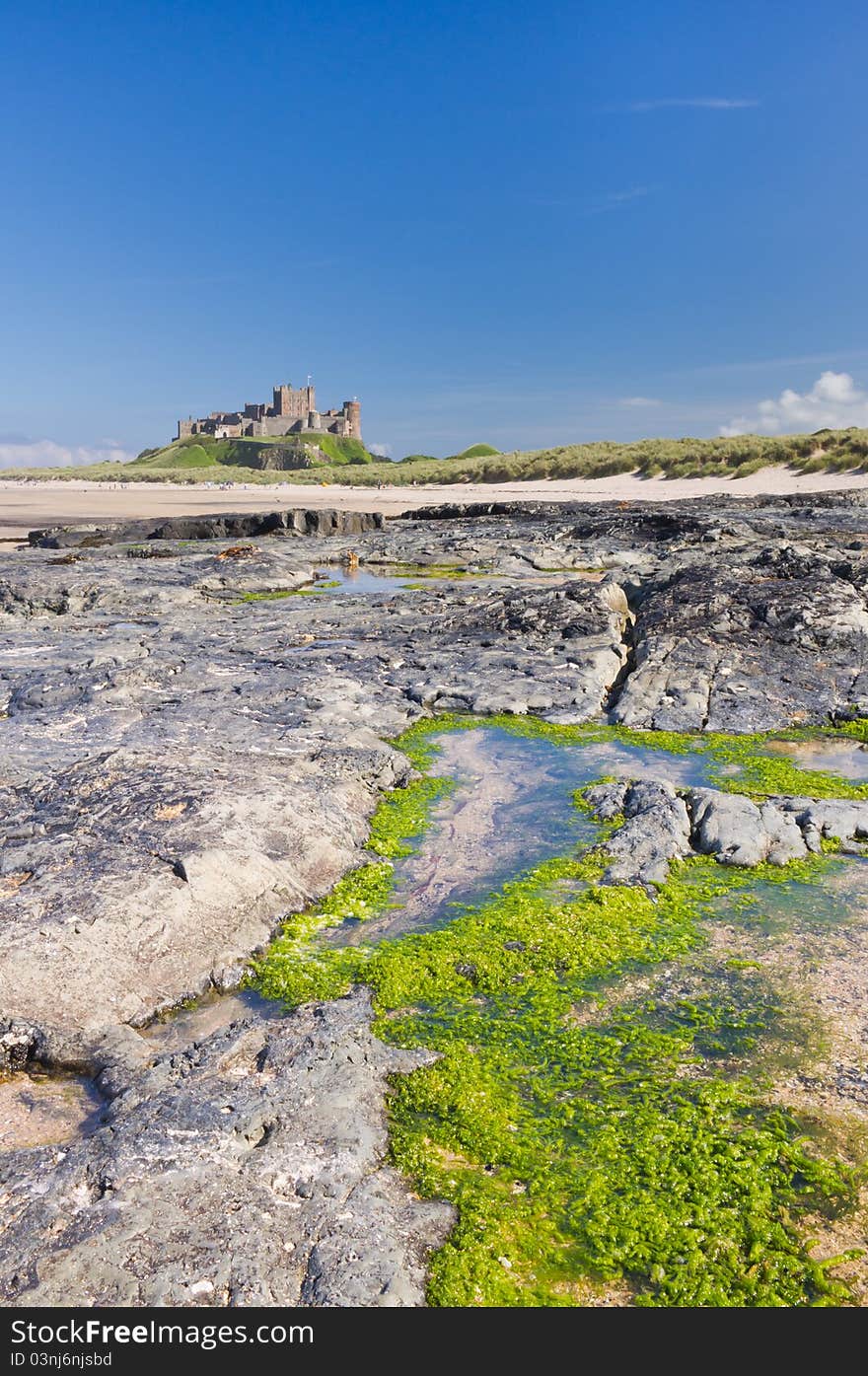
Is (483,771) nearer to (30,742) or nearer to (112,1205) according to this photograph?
(30,742)

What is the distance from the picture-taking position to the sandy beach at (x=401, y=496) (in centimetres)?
4044

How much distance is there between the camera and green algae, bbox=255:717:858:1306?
338cm

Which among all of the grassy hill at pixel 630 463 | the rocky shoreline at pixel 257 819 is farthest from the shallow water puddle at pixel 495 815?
the grassy hill at pixel 630 463

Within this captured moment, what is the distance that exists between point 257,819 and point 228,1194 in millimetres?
3300

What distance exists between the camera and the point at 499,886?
6590 mm

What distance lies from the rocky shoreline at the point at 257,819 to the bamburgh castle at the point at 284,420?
15270cm

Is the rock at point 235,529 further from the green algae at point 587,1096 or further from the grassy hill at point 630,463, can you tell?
the green algae at point 587,1096

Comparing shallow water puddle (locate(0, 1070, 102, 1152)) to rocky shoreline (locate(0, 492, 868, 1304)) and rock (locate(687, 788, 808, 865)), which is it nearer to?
rocky shoreline (locate(0, 492, 868, 1304))

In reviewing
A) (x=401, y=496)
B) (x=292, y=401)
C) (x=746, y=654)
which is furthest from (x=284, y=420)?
(x=746, y=654)

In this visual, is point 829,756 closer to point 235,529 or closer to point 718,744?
point 718,744

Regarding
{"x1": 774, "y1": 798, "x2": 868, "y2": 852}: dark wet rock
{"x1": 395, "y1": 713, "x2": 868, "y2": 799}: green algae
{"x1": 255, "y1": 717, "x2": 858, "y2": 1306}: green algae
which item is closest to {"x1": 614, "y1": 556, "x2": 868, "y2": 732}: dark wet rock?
{"x1": 395, "y1": 713, "x2": 868, "y2": 799}: green algae

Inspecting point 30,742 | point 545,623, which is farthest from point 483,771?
point 545,623

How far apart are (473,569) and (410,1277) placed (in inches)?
770

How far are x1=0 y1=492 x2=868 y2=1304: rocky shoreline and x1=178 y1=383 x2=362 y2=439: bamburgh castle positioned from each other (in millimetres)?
152702
